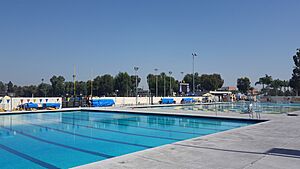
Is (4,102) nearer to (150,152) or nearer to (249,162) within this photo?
(150,152)

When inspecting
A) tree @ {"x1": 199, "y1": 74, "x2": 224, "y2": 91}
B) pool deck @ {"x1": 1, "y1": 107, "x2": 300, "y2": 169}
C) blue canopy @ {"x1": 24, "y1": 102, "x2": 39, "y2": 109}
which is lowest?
pool deck @ {"x1": 1, "y1": 107, "x2": 300, "y2": 169}

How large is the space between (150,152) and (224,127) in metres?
8.05

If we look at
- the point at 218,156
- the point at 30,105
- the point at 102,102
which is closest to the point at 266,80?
the point at 102,102

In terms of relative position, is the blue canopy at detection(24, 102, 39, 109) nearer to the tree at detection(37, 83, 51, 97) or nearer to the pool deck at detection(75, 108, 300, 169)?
the pool deck at detection(75, 108, 300, 169)

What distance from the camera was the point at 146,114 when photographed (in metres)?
19.0

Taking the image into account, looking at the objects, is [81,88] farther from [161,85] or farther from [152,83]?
[161,85]

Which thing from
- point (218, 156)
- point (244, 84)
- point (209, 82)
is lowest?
point (218, 156)

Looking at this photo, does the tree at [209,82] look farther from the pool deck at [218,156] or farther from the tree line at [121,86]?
the pool deck at [218,156]

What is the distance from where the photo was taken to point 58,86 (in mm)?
69000

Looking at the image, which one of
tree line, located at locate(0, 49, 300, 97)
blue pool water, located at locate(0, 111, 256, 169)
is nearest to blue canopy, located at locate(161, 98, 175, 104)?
tree line, located at locate(0, 49, 300, 97)

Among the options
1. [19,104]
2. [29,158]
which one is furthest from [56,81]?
[29,158]

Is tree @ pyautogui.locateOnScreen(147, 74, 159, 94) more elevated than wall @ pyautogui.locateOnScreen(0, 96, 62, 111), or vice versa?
tree @ pyautogui.locateOnScreen(147, 74, 159, 94)

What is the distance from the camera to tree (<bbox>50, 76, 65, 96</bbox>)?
67.1m

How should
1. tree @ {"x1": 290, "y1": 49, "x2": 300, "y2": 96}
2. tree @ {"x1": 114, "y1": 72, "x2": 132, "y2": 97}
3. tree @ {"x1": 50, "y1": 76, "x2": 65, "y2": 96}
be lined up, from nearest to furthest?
tree @ {"x1": 290, "y1": 49, "x2": 300, "y2": 96}
tree @ {"x1": 114, "y1": 72, "x2": 132, "y2": 97}
tree @ {"x1": 50, "y1": 76, "x2": 65, "y2": 96}
